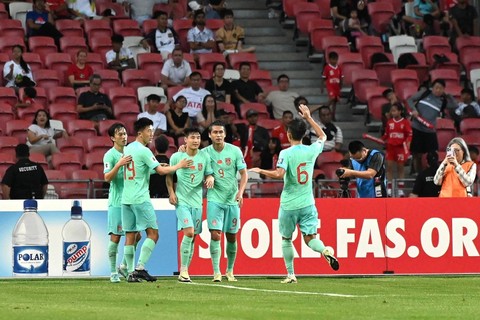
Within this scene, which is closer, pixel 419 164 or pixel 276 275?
pixel 276 275

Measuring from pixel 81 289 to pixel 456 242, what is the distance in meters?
6.73

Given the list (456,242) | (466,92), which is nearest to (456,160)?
(456,242)

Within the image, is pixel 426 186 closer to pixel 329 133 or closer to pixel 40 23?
pixel 329 133

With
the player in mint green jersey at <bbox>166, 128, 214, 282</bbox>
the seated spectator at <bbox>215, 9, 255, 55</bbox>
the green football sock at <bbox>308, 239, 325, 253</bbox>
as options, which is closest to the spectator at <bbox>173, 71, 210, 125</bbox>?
the seated spectator at <bbox>215, 9, 255, 55</bbox>

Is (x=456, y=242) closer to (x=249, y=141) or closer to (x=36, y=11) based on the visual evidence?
(x=249, y=141)

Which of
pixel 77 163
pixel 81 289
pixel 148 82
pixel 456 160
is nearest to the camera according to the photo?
pixel 81 289

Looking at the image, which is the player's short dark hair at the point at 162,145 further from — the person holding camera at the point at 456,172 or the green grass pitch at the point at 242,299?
the person holding camera at the point at 456,172

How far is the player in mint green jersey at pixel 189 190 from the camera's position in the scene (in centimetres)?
1784

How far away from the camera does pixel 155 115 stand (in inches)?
1003

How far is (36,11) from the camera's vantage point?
27.9 m

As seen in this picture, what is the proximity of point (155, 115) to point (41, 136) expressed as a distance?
2.32 m

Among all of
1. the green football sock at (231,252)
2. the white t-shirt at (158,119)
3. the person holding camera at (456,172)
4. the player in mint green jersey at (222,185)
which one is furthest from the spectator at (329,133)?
the player in mint green jersey at (222,185)

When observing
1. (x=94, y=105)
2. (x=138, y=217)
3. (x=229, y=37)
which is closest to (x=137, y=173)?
(x=138, y=217)

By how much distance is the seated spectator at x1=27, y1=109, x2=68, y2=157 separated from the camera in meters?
24.1
